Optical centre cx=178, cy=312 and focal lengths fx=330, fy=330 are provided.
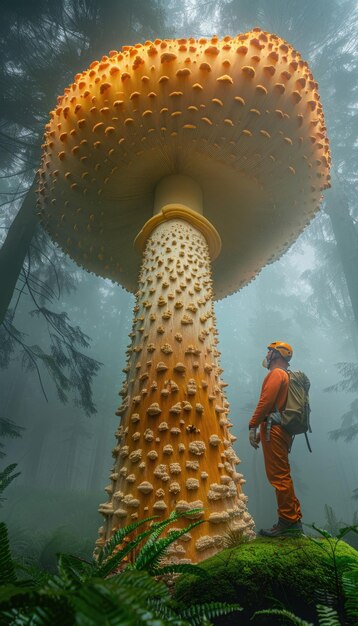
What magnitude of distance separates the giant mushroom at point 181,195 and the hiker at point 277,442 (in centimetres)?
100

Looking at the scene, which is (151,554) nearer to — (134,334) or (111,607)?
(111,607)

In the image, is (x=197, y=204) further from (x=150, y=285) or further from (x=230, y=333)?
(x=230, y=333)

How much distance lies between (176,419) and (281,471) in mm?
1490

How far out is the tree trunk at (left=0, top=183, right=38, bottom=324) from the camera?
5936mm

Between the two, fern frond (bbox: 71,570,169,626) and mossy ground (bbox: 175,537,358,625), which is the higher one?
fern frond (bbox: 71,570,169,626)

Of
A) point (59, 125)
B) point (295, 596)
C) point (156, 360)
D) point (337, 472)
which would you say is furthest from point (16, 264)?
point (337, 472)

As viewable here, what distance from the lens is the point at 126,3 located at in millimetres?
6492

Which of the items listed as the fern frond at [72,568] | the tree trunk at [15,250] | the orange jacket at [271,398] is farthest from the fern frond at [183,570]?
the tree trunk at [15,250]

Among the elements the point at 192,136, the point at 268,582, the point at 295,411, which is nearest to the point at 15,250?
the point at 192,136

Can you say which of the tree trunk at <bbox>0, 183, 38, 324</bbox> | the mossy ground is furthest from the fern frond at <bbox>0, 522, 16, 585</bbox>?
the tree trunk at <bbox>0, 183, 38, 324</bbox>

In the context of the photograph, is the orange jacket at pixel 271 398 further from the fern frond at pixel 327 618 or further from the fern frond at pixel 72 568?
the fern frond at pixel 327 618

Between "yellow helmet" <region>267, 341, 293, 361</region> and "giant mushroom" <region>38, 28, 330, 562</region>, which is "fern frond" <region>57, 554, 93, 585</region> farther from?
"yellow helmet" <region>267, 341, 293, 361</region>

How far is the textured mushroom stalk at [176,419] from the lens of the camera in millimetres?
1379

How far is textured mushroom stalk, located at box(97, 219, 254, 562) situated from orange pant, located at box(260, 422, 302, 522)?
0.99m
